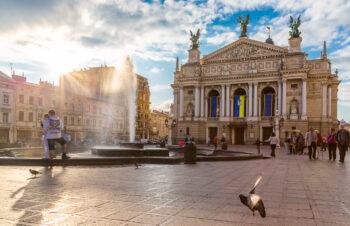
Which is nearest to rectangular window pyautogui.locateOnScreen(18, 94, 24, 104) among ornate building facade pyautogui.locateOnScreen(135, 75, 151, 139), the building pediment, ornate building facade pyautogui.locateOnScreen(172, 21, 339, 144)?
ornate building facade pyautogui.locateOnScreen(172, 21, 339, 144)

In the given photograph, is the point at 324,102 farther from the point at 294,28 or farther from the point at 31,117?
the point at 31,117

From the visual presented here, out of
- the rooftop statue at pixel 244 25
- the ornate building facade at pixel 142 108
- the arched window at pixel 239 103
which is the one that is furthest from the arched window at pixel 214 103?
the ornate building facade at pixel 142 108

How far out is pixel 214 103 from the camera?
61344 millimetres

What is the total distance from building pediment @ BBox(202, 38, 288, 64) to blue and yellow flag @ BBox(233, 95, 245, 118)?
701 cm

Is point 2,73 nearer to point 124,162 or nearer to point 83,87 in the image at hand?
point 83,87

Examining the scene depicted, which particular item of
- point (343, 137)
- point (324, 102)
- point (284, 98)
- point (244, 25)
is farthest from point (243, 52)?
point (343, 137)

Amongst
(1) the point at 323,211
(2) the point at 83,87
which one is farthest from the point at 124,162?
(2) the point at 83,87

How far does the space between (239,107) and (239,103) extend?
0.70 metres

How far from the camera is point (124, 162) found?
1333 cm

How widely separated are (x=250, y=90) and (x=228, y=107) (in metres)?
4.90

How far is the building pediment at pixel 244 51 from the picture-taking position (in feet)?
183

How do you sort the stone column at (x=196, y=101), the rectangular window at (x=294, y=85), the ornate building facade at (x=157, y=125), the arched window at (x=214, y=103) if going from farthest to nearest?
the ornate building facade at (x=157, y=125), the stone column at (x=196, y=101), the arched window at (x=214, y=103), the rectangular window at (x=294, y=85)

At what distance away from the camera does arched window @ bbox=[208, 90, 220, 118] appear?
199 feet

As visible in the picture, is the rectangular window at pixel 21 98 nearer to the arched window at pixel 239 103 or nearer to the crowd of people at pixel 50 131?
the arched window at pixel 239 103
